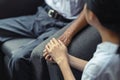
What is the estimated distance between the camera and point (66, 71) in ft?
4.35

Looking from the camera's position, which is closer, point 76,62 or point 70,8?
point 76,62

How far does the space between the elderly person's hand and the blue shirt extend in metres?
0.30

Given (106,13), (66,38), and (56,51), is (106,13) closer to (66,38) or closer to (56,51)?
(56,51)

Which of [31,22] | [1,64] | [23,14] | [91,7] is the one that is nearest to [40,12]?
[31,22]

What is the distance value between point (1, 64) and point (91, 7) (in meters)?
1.17

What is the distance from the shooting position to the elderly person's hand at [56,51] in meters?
1.42

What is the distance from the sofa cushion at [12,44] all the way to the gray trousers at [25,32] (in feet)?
0.12

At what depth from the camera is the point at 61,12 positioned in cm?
193

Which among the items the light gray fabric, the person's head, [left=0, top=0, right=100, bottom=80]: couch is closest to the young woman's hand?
the light gray fabric

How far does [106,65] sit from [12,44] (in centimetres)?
97

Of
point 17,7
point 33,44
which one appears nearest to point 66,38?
point 33,44

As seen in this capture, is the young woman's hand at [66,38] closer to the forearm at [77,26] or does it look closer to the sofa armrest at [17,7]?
the forearm at [77,26]

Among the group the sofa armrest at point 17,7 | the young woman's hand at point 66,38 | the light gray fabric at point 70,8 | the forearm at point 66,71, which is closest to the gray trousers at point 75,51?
the young woman's hand at point 66,38

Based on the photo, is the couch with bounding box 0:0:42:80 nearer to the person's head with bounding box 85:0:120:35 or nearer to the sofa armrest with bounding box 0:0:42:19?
the sofa armrest with bounding box 0:0:42:19
